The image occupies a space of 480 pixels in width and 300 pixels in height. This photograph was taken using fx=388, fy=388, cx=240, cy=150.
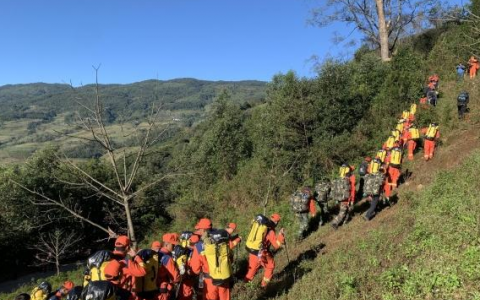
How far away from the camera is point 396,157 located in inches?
575

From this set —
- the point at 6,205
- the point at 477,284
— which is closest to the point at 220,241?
the point at 477,284

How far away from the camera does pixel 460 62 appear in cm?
2773

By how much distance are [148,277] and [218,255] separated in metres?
1.42

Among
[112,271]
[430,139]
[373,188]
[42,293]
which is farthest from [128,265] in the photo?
[430,139]

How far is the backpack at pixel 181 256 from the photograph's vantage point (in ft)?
28.3

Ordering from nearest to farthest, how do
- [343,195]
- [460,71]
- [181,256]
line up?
[181,256] → [343,195] → [460,71]

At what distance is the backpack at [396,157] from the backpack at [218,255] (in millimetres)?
9419

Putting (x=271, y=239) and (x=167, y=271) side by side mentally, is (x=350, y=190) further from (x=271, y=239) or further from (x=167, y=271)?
(x=167, y=271)

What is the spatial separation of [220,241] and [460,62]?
27135mm

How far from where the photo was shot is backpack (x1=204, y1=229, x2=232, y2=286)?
742cm

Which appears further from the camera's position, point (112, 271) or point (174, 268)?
point (174, 268)

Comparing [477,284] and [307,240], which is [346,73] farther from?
[477,284]

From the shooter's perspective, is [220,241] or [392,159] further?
[392,159]

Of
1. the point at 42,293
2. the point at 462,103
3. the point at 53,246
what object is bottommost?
the point at 53,246
